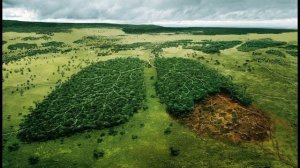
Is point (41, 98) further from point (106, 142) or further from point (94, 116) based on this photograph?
point (106, 142)

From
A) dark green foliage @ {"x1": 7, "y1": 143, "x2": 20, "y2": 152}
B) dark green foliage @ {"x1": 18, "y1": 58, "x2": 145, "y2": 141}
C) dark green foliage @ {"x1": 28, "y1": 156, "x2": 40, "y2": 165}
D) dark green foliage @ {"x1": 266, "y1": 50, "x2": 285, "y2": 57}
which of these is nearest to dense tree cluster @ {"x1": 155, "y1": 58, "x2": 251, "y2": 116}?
dark green foliage @ {"x1": 18, "y1": 58, "x2": 145, "y2": 141}

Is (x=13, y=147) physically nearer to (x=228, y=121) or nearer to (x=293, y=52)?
(x=228, y=121)

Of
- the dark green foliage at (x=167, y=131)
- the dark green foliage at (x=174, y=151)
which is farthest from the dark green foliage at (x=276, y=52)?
the dark green foliage at (x=174, y=151)

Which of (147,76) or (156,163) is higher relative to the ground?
(147,76)

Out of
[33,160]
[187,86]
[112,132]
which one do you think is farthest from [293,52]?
[33,160]

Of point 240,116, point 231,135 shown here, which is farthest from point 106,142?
point 240,116

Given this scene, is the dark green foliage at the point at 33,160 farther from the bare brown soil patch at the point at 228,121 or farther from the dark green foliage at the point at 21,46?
the dark green foliage at the point at 21,46

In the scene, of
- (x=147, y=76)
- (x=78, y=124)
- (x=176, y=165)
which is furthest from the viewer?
(x=147, y=76)

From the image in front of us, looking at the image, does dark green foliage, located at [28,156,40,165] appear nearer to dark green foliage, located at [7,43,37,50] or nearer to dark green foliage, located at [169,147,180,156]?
dark green foliage, located at [169,147,180,156]
